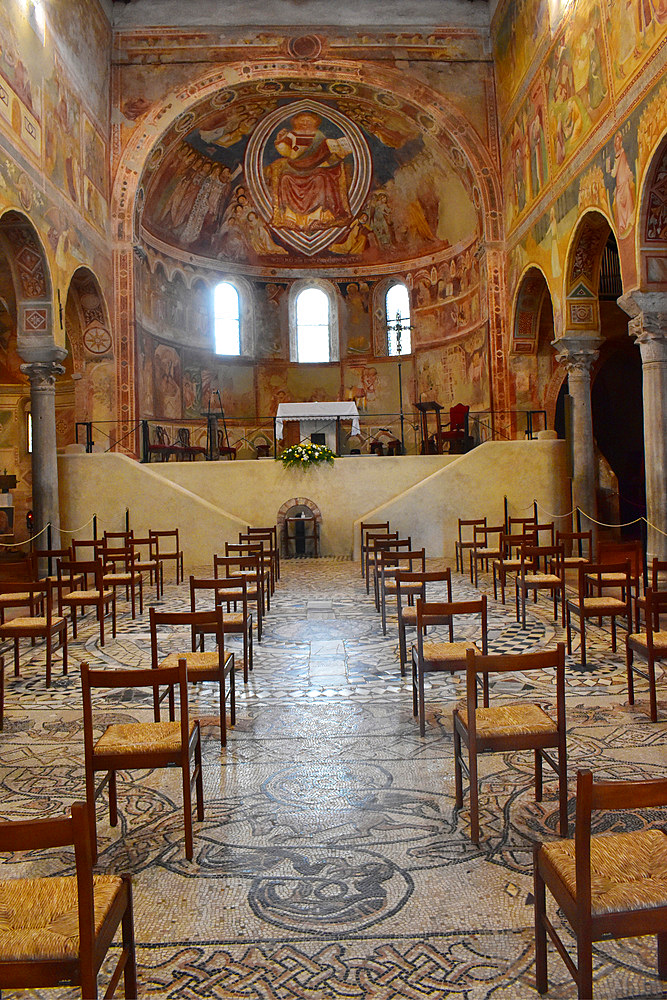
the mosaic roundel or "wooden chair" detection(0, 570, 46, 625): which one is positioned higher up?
the mosaic roundel

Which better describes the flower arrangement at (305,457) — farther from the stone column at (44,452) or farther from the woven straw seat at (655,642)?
the woven straw seat at (655,642)

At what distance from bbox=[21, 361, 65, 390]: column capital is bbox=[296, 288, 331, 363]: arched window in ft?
42.8

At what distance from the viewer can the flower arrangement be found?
58.6 ft

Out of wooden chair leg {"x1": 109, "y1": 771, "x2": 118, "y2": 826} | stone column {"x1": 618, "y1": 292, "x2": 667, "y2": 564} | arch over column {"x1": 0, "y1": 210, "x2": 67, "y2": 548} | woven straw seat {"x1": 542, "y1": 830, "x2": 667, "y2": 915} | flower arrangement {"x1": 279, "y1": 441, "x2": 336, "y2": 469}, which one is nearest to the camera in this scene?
woven straw seat {"x1": 542, "y1": 830, "x2": 667, "y2": 915}

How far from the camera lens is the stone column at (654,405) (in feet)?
38.7

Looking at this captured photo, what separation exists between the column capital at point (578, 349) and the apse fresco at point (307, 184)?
7.25 m

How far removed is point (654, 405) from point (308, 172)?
55.8 ft

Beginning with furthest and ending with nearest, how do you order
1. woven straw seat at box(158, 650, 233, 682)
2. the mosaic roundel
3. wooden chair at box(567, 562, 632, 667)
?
the mosaic roundel < wooden chair at box(567, 562, 632, 667) < woven straw seat at box(158, 650, 233, 682)

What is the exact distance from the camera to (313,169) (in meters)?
24.9

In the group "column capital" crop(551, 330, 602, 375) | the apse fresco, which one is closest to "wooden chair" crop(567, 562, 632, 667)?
"column capital" crop(551, 330, 602, 375)

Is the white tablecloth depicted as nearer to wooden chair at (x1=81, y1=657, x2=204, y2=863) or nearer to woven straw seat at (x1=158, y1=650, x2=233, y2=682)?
woven straw seat at (x1=158, y1=650, x2=233, y2=682)

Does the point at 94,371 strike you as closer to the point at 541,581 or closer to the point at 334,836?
the point at 541,581

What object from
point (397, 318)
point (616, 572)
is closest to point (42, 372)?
point (616, 572)

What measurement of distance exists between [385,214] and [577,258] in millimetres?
11541
